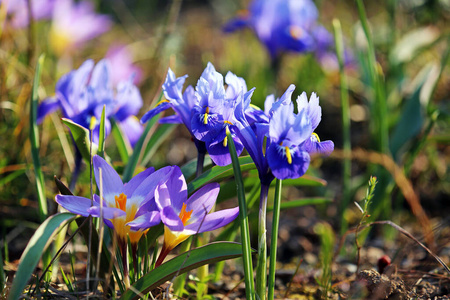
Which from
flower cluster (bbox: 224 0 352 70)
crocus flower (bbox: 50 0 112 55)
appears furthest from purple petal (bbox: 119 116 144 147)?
crocus flower (bbox: 50 0 112 55)

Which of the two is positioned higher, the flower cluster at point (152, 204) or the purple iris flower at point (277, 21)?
the purple iris flower at point (277, 21)

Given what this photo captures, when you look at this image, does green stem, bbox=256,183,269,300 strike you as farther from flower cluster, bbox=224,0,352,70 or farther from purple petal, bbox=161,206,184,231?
flower cluster, bbox=224,0,352,70

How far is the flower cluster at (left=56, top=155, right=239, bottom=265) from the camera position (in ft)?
3.33

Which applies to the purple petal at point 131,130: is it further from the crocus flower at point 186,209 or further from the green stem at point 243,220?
the green stem at point 243,220

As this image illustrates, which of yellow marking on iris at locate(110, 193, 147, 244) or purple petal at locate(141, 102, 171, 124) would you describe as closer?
yellow marking on iris at locate(110, 193, 147, 244)

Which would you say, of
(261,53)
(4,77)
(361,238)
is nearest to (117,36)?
(261,53)

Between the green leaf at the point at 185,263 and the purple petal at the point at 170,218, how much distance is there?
0.25 ft

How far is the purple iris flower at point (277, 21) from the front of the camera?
2.50 metres

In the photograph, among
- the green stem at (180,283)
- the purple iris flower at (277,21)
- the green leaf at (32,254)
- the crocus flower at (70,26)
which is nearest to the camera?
the green leaf at (32,254)

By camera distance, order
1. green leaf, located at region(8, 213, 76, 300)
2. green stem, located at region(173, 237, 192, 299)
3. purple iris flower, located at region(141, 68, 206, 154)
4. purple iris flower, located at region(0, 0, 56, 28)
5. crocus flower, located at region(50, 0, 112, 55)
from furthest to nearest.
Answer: crocus flower, located at region(50, 0, 112, 55)
purple iris flower, located at region(0, 0, 56, 28)
green stem, located at region(173, 237, 192, 299)
purple iris flower, located at region(141, 68, 206, 154)
green leaf, located at region(8, 213, 76, 300)

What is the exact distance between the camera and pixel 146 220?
0.99 m

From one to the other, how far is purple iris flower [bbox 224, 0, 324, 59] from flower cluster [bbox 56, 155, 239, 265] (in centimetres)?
158

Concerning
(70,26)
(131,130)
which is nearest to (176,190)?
(131,130)

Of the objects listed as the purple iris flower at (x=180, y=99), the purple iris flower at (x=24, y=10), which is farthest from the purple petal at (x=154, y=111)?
the purple iris flower at (x=24, y=10)
